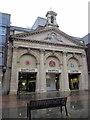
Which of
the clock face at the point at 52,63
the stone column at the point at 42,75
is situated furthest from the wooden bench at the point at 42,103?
the clock face at the point at 52,63

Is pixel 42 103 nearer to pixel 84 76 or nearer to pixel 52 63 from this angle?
pixel 52 63

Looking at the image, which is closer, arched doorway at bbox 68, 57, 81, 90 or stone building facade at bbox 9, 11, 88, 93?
stone building facade at bbox 9, 11, 88, 93

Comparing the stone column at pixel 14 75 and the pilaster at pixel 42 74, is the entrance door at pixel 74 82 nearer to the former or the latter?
the pilaster at pixel 42 74

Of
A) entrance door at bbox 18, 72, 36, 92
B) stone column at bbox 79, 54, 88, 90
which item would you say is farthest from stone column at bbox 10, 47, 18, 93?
stone column at bbox 79, 54, 88, 90

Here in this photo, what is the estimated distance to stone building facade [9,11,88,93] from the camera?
80.2 ft

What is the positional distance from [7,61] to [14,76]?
11.9ft

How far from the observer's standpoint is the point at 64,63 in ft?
91.4

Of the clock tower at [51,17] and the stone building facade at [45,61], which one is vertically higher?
the clock tower at [51,17]

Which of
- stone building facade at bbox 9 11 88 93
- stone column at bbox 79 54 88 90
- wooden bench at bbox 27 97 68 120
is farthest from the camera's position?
stone column at bbox 79 54 88 90

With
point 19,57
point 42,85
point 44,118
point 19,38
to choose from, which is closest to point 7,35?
point 19,38

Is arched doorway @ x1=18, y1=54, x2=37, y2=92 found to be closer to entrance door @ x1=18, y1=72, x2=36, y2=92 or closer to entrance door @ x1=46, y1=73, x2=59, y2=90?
entrance door @ x1=18, y1=72, x2=36, y2=92

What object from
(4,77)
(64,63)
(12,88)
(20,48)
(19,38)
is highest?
(19,38)

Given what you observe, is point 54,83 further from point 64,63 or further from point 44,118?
point 44,118

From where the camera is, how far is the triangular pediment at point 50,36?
26.4m
